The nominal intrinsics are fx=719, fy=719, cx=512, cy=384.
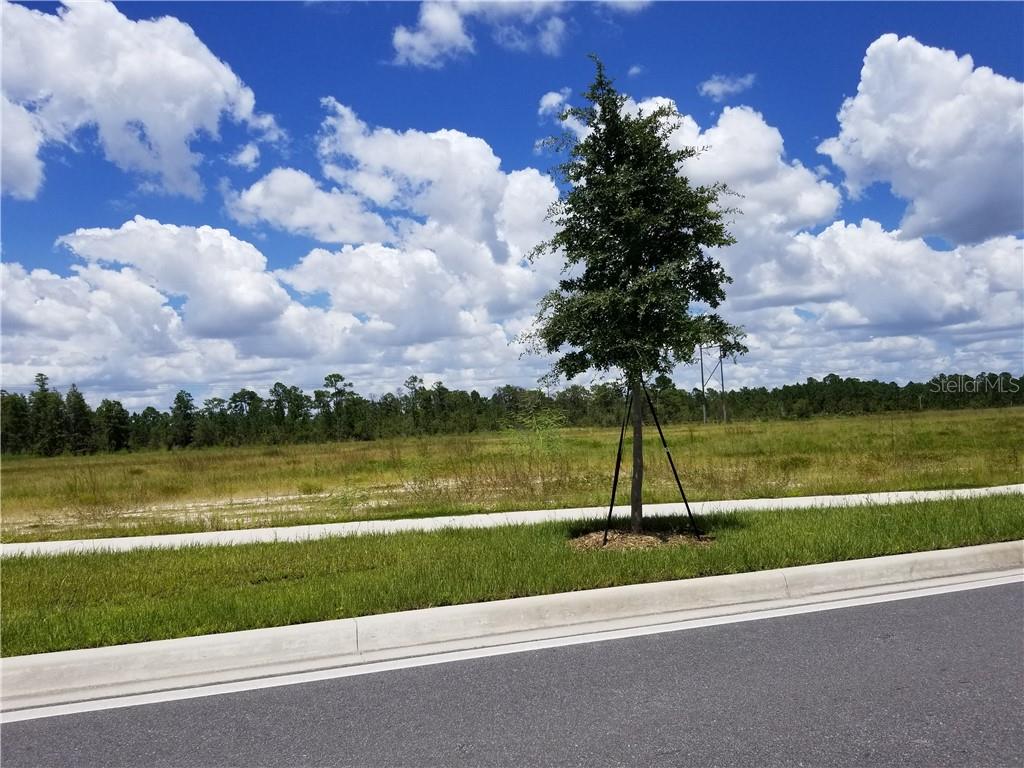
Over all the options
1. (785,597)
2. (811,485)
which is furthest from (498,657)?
(811,485)

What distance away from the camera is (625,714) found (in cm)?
384

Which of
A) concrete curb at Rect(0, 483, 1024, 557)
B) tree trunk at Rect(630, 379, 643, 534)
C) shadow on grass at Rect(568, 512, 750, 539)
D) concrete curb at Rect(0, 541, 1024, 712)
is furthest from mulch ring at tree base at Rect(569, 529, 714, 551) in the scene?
concrete curb at Rect(0, 483, 1024, 557)

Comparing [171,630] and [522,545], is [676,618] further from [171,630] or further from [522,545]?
[171,630]

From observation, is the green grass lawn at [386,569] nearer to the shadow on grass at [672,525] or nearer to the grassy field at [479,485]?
the shadow on grass at [672,525]

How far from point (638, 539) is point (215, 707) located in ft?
16.4

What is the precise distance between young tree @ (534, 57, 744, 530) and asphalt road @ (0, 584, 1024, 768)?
352 centimetres

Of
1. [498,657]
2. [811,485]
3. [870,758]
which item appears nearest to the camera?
[870,758]

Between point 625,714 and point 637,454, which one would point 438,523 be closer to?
point 637,454

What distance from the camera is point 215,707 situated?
13.3 feet

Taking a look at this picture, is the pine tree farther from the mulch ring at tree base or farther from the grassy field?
the mulch ring at tree base

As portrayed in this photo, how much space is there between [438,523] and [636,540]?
3.45 m

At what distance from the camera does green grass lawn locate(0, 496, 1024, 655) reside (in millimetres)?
5465

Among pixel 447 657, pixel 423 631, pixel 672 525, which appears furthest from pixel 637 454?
pixel 447 657

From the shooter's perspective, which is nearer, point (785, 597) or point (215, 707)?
point (215, 707)
